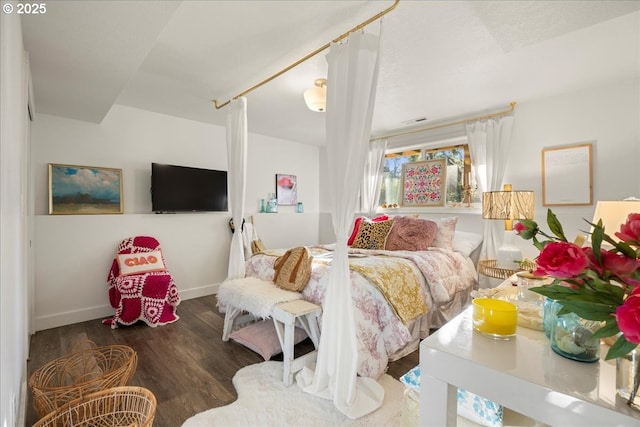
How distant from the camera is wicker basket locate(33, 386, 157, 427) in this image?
132 centimetres

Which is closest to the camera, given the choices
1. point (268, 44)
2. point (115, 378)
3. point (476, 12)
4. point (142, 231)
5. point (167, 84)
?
point (115, 378)

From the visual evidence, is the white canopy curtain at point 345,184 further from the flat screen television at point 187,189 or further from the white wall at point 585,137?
the flat screen television at point 187,189

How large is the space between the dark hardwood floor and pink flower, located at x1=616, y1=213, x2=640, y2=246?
1.82 metres

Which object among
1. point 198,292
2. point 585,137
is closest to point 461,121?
point 585,137

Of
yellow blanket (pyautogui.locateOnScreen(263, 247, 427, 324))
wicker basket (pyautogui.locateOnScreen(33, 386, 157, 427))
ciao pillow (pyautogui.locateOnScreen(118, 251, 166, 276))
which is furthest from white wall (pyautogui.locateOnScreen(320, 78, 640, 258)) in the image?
ciao pillow (pyautogui.locateOnScreen(118, 251, 166, 276))

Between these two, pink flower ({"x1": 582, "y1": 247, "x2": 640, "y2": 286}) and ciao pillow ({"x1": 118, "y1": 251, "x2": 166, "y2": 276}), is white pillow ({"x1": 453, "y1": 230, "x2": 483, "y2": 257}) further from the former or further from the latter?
ciao pillow ({"x1": 118, "y1": 251, "x2": 166, "y2": 276})

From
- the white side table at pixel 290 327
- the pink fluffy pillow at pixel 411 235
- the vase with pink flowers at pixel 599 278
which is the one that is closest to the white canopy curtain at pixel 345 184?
the white side table at pixel 290 327

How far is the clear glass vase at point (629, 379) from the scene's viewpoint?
1.98ft

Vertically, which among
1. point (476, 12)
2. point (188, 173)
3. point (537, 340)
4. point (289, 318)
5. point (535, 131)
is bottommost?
point (289, 318)

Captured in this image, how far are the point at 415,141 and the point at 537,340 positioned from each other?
364cm

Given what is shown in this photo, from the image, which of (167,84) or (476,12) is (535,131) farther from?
(167,84)

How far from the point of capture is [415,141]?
13.7 ft

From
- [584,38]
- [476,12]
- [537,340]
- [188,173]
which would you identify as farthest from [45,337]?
[584,38]

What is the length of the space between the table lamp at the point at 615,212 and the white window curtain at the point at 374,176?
3084mm
